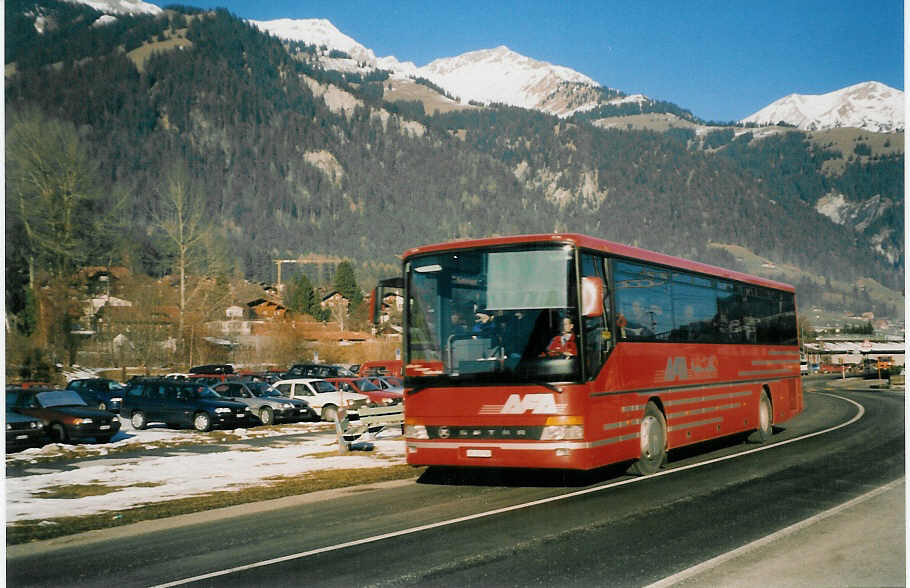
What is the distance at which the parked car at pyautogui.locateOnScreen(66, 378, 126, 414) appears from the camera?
33.8 meters

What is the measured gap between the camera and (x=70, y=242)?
49.4m

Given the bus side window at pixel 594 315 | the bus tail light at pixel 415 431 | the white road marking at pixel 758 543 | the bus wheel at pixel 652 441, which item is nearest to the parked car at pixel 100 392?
the bus tail light at pixel 415 431

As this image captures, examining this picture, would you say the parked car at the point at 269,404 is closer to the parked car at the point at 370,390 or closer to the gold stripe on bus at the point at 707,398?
→ the parked car at the point at 370,390

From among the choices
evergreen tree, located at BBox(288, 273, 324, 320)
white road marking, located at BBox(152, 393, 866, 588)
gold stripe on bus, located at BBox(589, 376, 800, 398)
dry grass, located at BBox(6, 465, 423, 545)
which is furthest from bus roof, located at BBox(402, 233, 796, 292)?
evergreen tree, located at BBox(288, 273, 324, 320)

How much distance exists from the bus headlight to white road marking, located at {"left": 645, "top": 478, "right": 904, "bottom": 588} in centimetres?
535

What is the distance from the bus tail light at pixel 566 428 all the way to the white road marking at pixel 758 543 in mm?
3195

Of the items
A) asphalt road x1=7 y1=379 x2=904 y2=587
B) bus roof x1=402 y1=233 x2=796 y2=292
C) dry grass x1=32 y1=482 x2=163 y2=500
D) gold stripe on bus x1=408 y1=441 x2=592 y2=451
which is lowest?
dry grass x1=32 y1=482 x2=163 y2=500

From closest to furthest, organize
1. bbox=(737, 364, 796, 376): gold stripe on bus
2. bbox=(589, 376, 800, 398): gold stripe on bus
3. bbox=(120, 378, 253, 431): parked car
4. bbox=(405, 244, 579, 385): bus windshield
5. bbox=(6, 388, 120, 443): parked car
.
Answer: bbox=(405, 244, 579, 385): bus windshield
bbox=(589, 376, 800, 398): gold stripe on bus
bbox=(737, 364, 796, 376): gold stripe on bus
bbox=(6, 388, 120, 443): parked car
bbox=(120, 378, 253, 431): parked car

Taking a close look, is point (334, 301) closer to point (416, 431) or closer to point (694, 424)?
point (694, 424)

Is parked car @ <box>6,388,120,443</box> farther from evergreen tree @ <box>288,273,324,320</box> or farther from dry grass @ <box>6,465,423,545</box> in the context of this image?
evergreen tree @ <box>288,273,324,320</box>

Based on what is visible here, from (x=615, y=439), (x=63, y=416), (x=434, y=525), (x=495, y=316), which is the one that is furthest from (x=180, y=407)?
(x=434, y=525)

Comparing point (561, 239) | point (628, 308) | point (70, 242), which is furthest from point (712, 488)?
point (70, 242)

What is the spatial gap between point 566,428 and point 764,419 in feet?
32.6

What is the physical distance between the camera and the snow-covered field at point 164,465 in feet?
44.1
